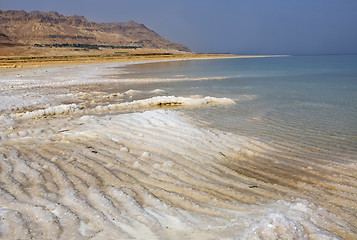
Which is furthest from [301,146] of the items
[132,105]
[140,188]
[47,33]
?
[47,33]

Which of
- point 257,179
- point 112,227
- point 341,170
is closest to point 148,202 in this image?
point 112,227

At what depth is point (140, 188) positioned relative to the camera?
3443mm

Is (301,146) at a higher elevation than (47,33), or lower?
lower

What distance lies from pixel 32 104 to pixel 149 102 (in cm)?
379

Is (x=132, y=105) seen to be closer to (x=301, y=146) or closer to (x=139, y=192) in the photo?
(x=301, y=146)

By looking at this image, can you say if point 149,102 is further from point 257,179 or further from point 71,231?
point 71,231

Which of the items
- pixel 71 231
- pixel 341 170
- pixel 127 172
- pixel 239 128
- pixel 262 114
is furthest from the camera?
pixel 262 114

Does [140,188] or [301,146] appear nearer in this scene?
[140,188]

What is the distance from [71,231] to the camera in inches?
100

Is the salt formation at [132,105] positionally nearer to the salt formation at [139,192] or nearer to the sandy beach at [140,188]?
the sandy beach at [140,188]

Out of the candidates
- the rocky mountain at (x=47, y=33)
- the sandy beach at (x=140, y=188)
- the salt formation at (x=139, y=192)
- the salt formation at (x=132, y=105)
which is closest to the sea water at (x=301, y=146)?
the sandy beach at (x=140, y=188)

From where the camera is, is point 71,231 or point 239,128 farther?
point 239,128

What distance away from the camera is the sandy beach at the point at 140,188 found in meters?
2.64

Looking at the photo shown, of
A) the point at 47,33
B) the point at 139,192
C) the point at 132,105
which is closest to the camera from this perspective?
the point at 139,192
